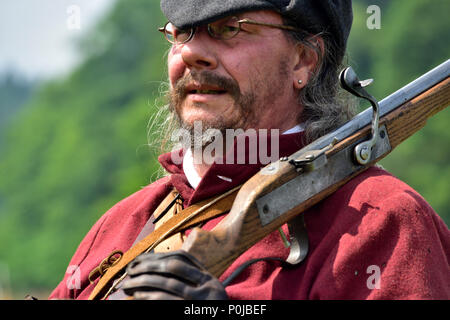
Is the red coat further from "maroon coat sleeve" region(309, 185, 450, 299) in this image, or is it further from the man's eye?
the man's eye

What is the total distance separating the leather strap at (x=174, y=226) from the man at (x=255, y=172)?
5cm

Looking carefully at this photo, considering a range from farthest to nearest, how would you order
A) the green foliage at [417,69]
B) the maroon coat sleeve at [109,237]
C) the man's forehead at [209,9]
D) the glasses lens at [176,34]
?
the green foliage at [417,69]
the maroon coat sleeve at [109,237]
the glasses lens at [176,34]
the man's forehead at [209,9]

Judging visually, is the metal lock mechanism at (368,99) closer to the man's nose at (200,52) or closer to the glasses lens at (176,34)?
the man's nose at (200,52)

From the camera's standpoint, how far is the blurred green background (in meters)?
42.2

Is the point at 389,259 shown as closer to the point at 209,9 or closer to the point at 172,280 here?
the point at 172,280

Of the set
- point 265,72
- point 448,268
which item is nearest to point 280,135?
point 265,72

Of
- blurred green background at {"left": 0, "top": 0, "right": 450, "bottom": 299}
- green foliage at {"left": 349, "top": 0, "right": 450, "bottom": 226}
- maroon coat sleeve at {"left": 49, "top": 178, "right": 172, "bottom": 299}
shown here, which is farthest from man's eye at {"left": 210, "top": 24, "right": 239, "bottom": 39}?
green foliage at {"left": 349, "top": 0, "right": 450, "bottom": 226}

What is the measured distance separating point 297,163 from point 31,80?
110842 mm

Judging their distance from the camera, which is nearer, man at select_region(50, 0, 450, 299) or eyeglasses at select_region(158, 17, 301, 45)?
man at select_region(50, 0, 450, 299)

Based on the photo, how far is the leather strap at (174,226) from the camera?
165 inches

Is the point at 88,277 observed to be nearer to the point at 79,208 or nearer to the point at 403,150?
the point at 403,150

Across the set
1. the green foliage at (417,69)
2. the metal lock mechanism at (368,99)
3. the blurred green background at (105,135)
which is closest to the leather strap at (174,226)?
the metal lock mechanism at (368,99)

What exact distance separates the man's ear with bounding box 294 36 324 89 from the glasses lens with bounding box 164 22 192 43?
59cm

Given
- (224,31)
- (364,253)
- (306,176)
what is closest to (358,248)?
(364,253)
